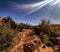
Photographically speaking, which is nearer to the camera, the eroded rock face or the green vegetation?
the green vegetation

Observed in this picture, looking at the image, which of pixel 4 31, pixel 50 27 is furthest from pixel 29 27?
pixel 4 31

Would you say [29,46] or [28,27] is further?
[28,27]

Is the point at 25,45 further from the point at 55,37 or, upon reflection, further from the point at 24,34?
the point at 55,37

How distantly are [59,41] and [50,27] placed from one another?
7.26 ft

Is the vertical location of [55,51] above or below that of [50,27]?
below

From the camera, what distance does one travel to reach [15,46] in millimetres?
10117

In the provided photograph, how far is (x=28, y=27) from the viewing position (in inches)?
633

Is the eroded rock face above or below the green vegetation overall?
below

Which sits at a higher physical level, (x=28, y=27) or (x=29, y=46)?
(x=28, y=27)

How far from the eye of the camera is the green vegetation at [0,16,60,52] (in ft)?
30.2

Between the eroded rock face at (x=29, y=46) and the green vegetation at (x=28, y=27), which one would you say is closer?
the green vegetation at (x=28, y=27)

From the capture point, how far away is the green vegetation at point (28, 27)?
920cm

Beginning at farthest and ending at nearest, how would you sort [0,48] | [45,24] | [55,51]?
[45,24], [55,51], [0,48]

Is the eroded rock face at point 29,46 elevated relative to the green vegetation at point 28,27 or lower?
lower
